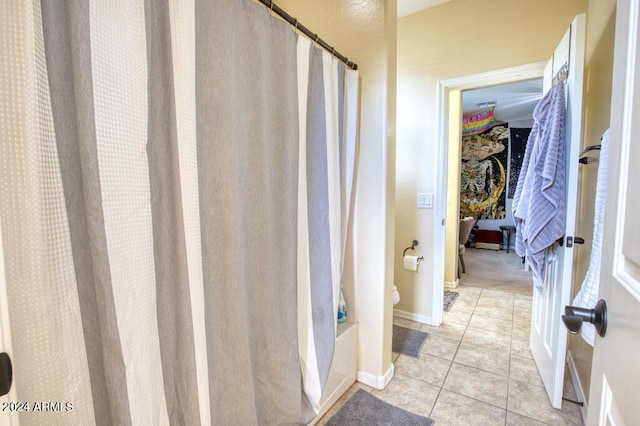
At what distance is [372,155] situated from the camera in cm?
164

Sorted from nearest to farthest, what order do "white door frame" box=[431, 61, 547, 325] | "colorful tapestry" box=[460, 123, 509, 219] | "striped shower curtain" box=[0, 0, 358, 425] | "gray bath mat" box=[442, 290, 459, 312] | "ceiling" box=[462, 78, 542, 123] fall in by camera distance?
"striped shower curtain" box=[0, 0, 358, 425] < "white door frame" box=[431, 61, 547, 325] < "gray bath mat" box=[442, 290, 459, 312] < "ceiling" box=[462, 78, 542, 123] < "colorful tapestry" box=[460, 123, 509, 219]

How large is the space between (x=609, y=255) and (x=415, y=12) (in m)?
2.65

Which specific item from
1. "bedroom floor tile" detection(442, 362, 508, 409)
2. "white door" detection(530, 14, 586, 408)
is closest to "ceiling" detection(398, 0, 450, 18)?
"white door" detection(530, 14, 586, 408)

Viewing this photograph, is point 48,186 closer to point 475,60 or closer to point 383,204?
point 383,204

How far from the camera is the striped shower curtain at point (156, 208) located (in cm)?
55

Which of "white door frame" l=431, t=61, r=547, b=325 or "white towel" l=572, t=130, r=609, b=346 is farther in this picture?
"white door frame" l=431, t=61, r=547, b=325

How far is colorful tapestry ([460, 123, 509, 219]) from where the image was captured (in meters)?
5.66

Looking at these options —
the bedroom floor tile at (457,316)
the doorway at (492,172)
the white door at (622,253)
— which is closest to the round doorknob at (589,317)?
the white door at (622,253)

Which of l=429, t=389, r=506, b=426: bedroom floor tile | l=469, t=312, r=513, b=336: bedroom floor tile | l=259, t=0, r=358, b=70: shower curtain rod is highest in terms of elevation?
l=259, t=0, r=358, b=70: shower curtain rod

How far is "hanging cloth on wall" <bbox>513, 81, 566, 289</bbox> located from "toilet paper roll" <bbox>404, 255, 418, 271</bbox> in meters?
0.93

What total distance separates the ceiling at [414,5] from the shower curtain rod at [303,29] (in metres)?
1.27

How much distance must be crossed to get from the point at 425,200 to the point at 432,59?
122cm

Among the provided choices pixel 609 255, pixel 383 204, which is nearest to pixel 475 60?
pixel 383 204

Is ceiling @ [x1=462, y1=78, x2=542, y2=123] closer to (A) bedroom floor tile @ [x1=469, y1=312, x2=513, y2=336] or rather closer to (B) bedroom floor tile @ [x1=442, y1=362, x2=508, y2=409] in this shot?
(A) bedroom floor tile @ [x1=469, y1=312, x2=513, y2=336]
